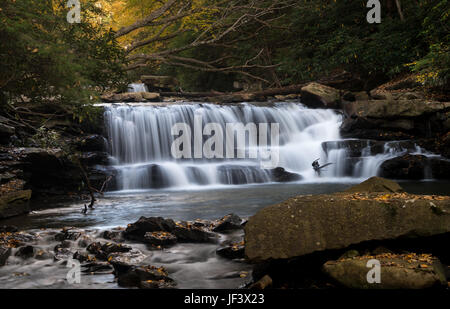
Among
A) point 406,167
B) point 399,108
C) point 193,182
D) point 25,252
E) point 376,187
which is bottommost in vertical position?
point 25,252

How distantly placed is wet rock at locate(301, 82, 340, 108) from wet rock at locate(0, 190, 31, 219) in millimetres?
11802

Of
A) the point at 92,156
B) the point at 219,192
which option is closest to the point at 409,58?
the point at 219,192

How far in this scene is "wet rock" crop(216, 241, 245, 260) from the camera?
5.20m

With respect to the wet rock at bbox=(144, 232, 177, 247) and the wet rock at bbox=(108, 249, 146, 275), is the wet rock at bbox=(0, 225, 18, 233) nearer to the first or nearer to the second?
the wet rock at bbox=(144, 232, 177, 247)

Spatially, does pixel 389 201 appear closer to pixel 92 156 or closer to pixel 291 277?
pixel 291 277

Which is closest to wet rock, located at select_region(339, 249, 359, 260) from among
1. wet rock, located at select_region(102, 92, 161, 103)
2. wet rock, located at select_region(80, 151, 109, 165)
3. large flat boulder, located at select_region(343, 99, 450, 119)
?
wet rock, located at select_region(80, 151, 109, 165)

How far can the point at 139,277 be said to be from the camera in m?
4.29

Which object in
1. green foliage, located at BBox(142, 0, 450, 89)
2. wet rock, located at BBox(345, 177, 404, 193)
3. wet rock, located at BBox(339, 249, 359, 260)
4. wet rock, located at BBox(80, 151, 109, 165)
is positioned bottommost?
wet rock, located at BBox(339, 249, 359, 260)

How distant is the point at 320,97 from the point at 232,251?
12.8 m

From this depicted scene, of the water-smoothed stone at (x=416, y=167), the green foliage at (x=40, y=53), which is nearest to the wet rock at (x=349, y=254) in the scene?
the green foliage at (x=40, y=53)

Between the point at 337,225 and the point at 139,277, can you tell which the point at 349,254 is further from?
the point at 139,277

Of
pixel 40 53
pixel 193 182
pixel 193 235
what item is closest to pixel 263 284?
pixel 193 235

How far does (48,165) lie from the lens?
10859 mm

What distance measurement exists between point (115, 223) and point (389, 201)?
5007mm
